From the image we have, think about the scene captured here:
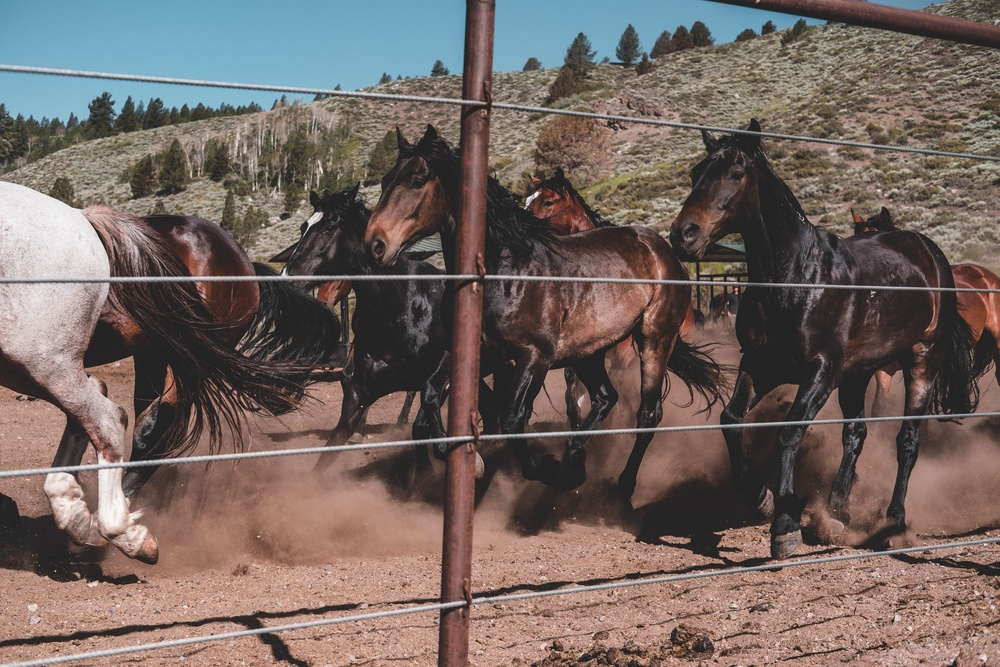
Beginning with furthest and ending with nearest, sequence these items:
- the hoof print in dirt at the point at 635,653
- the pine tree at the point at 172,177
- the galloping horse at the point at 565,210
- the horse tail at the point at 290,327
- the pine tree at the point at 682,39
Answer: the pine tree at the point at 682,39, the pine tree at the point at 172,177, the galloping horse at the point at 565,210, the horse tail at the point at 290,327, the hoof print in dirt at the point at 635,653

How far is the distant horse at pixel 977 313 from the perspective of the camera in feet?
22.8

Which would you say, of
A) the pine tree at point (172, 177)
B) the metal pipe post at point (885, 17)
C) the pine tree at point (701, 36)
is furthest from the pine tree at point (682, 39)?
the metal pipe post at point (885, 17)

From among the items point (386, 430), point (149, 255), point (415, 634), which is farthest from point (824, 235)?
point (386, 430)

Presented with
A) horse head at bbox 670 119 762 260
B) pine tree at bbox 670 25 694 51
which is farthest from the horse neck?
pine tree at bbox 670 25 694 51

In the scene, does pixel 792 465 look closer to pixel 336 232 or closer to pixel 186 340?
pixel 186 340

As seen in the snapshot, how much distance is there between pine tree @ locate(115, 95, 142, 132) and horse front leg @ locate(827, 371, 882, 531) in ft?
359

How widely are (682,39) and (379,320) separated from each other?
9789 cm

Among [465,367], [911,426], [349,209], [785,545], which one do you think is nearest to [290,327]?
[349,209]

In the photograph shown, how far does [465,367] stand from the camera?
2.10m

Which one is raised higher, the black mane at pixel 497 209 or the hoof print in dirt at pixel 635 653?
the black mane at pixel 497 209

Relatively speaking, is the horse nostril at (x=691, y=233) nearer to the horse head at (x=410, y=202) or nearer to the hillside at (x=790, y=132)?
the horse head at (x=410, y=202)

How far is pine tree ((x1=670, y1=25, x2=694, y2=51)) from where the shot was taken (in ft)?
315

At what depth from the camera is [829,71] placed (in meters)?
62.0

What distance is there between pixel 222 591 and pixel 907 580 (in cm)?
297
